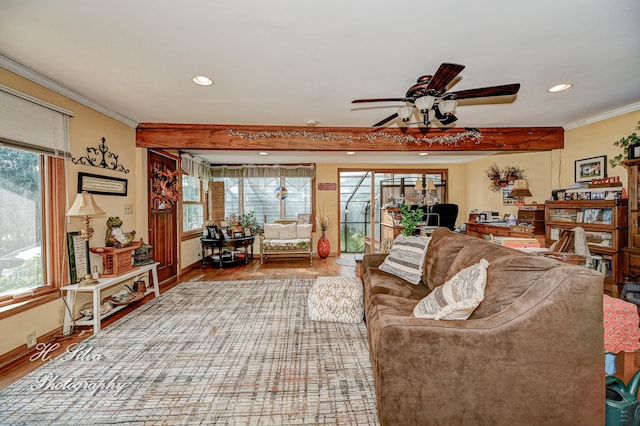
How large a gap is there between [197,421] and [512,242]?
277 cm

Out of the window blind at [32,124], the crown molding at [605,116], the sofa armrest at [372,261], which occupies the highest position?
the crown molding at [605,116]

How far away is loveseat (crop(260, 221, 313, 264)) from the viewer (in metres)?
5.68

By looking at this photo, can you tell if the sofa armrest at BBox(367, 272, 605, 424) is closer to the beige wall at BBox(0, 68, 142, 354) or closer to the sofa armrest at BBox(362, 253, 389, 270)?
the sofa armrest at BBox(362, 253, 389, 270)

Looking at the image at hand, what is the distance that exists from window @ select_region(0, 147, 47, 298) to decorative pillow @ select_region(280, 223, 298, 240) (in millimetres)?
3904

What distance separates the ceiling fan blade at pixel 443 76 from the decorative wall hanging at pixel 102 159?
3.37 metres

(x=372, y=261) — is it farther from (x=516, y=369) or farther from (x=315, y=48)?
(x=315, y=48)

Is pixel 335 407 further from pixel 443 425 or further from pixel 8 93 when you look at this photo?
pixel 8 93

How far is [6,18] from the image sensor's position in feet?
5.27

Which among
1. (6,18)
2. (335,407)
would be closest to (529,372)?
(335,407)

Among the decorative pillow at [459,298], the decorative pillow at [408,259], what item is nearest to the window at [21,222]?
the decorative pillow at [459,298]

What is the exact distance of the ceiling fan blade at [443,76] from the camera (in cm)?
159

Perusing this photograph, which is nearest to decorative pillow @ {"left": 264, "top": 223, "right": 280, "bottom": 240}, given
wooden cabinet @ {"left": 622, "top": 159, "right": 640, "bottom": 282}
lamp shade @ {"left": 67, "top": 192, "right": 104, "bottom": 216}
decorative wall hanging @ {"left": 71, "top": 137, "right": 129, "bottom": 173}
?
decorative wall hanging @ {"left": 71, "top": 137, "right": 129, "bottom": 173}

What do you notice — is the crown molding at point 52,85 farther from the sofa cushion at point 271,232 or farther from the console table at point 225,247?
the sofa cushion at point 271,232

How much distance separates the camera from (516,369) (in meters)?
1.25
